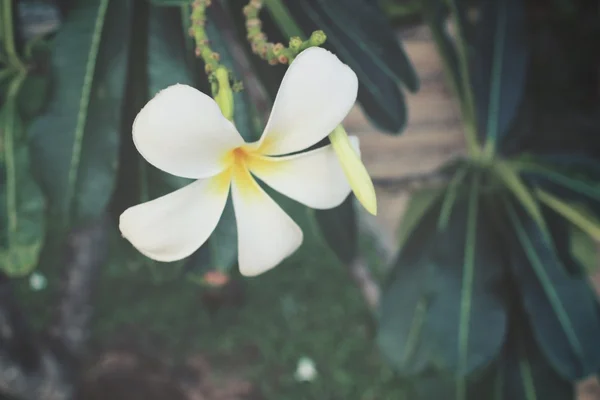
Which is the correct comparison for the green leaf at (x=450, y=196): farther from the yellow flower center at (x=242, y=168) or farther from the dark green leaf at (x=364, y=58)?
the yellow flower center at (x=242, y=168)

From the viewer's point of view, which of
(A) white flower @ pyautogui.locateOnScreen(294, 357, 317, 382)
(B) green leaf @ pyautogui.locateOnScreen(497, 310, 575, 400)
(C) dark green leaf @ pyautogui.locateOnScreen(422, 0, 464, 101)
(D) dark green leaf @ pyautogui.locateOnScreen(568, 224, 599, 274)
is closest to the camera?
(C) dark green leaf @ pyautogui.locateOnScreen(422, 0, 464, 101)

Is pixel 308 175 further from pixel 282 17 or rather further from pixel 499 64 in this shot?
pixel 499 64

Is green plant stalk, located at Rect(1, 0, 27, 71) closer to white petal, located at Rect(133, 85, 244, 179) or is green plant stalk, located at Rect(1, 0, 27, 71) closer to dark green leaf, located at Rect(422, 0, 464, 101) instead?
white petal, located at Rect(133, 85, 244, 179)

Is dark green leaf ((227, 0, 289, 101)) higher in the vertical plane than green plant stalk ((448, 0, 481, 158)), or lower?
higher

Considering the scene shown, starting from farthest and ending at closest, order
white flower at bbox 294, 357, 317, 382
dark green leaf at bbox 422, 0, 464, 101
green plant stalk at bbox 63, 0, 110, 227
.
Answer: white flower at bbox 294, 357, 317, 382 → dark green leaf at bbox 422, 0, 464, 101 → green plant stalk at bbox 63, 0, 110, 227

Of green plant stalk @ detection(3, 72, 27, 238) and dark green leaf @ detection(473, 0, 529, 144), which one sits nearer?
green plant stalk @ detection(3, 72, 27, 238)

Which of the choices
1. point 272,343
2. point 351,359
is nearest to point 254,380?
point 272,343

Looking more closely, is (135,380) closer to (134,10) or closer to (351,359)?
(351,359)

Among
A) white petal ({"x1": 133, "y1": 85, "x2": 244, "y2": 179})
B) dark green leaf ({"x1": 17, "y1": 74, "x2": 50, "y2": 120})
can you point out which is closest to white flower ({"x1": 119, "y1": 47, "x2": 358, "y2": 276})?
white petal ({"x1": 133, "y1": 85, "x2": 244, "y2": 179})
